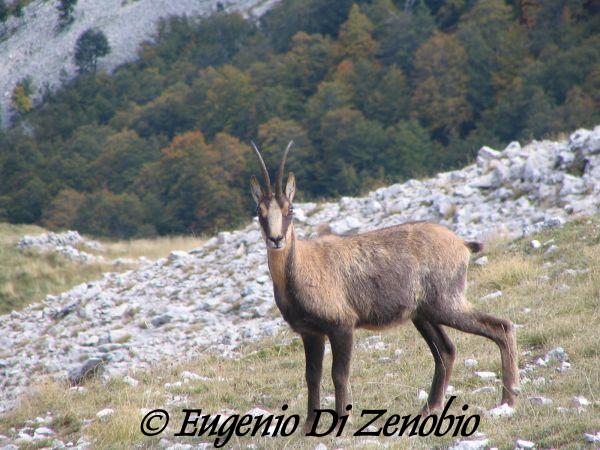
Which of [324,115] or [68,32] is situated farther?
[68,32]

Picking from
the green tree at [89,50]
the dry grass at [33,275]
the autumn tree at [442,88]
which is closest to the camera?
the dry grass at [33,275]

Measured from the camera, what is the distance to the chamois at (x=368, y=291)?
711 centimetres

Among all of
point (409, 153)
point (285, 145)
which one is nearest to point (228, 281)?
point (409, 153)

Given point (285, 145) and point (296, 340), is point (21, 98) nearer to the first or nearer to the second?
point (285, 145)

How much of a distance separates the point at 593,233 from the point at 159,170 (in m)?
48.2

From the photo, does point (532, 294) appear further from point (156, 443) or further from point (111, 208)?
point (111, 208)

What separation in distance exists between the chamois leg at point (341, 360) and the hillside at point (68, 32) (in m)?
85.8

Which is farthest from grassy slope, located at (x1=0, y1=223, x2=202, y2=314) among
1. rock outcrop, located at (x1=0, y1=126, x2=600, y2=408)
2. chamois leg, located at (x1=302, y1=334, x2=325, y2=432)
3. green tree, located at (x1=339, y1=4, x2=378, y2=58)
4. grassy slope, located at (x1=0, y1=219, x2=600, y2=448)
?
green tree, located at (x1=339, y1=4, x2=378, y2=58)

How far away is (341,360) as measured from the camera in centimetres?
715

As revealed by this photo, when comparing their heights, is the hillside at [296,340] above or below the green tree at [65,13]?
below

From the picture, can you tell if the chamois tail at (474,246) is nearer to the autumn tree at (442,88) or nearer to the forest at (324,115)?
the forest at (324,115)

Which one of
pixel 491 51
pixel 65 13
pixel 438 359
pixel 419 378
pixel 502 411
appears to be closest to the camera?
pixel 502 411

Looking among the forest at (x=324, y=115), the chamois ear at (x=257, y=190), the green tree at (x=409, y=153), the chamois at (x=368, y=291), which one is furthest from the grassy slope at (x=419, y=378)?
the green tree at (x=409, y=153)

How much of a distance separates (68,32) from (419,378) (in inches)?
3768
